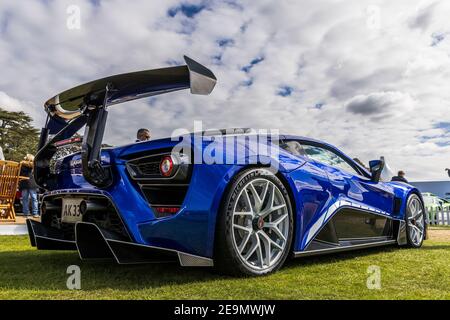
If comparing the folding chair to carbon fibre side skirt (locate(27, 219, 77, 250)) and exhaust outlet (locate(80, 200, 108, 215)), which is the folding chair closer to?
carbon fibre side skirt (locate(27, 219, 77, 250))

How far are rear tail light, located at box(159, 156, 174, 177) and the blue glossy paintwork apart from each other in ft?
0.36

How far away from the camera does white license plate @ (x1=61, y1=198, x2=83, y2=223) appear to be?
3057 mm

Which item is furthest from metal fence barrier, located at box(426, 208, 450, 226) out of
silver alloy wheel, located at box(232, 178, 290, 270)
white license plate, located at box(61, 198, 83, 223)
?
white license plate, located at box(61, 198, 83, 223)

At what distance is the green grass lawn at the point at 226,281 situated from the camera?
2.47 metres

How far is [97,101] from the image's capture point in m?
2.97

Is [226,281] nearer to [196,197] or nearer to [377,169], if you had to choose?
[196,197]

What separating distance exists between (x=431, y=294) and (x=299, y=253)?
102 cm

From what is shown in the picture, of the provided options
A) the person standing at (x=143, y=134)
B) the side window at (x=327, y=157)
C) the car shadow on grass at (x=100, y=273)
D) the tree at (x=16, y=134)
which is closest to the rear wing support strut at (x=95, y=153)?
the car shadow on grass at (x=100, y=273)

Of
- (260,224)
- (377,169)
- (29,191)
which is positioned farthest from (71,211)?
(29,191)

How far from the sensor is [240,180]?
294cm

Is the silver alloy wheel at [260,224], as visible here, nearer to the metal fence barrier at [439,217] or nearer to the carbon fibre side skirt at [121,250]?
the carbon fibre side skirt at [121,250]

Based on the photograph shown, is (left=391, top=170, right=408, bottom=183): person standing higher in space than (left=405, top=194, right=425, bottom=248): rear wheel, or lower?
higher
